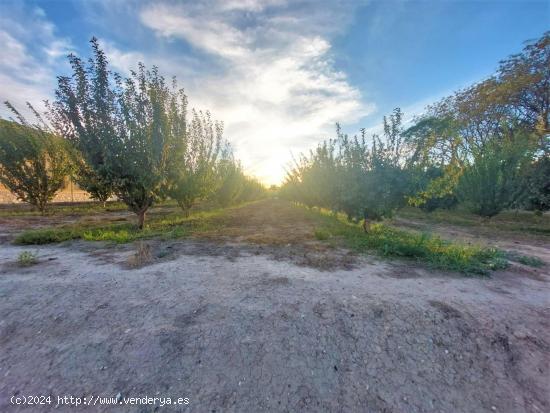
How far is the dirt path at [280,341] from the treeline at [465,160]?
13.6 ft

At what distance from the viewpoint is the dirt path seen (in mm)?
1979

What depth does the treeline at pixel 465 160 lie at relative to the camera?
7680 millimetres

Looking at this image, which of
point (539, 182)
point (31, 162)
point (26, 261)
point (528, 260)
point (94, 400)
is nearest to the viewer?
point (94, 400)

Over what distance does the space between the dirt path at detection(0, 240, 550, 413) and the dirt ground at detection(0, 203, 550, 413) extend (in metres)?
0.01

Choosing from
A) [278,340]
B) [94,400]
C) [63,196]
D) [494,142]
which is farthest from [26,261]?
[63,196]

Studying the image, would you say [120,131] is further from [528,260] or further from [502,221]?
[502,221]

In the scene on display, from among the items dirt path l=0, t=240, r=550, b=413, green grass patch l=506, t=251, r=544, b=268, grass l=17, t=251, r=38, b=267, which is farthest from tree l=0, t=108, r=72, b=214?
green grass patch l=506, t=251, r=544, b=268

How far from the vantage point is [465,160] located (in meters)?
13.5

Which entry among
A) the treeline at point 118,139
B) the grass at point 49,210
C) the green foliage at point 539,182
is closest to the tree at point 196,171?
the treeline at point 118,139

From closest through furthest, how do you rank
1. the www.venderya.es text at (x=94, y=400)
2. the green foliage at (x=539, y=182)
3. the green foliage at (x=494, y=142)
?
the www.venderya.es text at (x=94, y=400)
the green foliage at (x=494, y=142)
the green foliage at (x=539, y=182)

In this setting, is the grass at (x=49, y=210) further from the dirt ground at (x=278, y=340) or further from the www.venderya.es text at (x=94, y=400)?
the www.venderya.es text at (x=94, y=400)

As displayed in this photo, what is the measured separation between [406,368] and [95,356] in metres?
3.24

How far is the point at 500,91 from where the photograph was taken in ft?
53.6

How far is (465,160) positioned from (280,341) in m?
16.5
